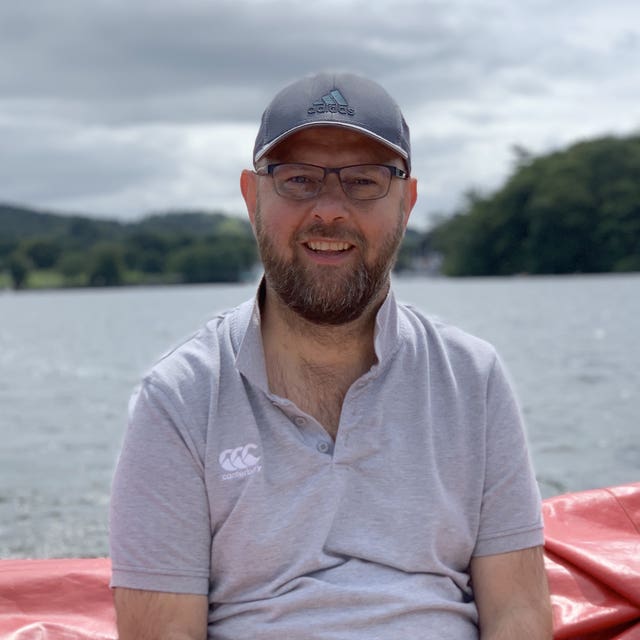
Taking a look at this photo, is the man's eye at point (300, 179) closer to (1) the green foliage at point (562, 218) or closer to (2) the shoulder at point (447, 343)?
(2) the shoulder at point (447, 343)

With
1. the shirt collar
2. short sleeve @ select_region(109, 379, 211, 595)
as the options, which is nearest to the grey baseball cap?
the shirt collar

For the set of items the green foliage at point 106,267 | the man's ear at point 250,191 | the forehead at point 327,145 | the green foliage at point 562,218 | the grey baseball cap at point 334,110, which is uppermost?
the green foliage at point 562,218

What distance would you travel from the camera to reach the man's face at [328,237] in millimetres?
Answer: 2088

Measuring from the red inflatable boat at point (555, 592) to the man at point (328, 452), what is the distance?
1.91 ft

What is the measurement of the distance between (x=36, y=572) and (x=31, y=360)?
74.6ft

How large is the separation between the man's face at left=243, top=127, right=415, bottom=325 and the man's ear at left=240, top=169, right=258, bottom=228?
0.22 feet

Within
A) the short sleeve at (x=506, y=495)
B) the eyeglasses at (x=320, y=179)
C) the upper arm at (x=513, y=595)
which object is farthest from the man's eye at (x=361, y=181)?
the upper arm at (x=513, y=595)

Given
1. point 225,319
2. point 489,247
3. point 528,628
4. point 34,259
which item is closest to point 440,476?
point 528,628

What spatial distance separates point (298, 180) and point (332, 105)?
0.17 metres

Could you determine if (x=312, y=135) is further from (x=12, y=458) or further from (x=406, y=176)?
(x=12, y=458)

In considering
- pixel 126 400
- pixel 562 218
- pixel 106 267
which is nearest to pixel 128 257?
pixel 106 267

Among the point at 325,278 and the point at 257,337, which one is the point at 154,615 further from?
the point at 325,278

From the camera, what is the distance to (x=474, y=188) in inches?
3189

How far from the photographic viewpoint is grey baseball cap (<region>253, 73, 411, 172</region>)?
2055mm
